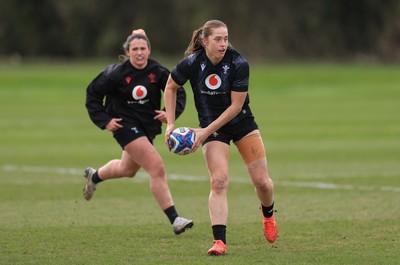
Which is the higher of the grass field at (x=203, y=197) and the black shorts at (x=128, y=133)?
the black shorts at (x=128, y=133)

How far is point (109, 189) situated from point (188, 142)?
6.27 metres

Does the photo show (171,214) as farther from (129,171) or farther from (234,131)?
(234,131)

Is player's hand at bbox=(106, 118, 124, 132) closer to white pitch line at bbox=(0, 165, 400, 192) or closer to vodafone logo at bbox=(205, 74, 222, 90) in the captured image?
vodafone logo at bbox=(205, 74, 222, 90)

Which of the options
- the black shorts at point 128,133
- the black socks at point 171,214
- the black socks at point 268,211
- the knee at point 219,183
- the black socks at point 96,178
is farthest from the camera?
the black socks at point 96,178

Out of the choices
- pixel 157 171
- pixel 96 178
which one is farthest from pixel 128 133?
pixel 96 178

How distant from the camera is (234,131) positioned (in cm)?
993

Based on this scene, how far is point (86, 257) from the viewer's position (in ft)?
30.3

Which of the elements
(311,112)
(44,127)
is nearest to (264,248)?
(44,127)

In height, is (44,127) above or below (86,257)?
below

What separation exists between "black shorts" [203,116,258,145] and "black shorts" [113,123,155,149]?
163 cm

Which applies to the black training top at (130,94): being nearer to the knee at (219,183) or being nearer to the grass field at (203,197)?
the grass field at (203,197)

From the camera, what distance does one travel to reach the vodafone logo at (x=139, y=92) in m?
11.4

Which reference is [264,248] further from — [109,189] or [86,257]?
[109,189]

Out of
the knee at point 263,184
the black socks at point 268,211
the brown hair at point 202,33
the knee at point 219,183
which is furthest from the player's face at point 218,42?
the black socks at point 268,211
